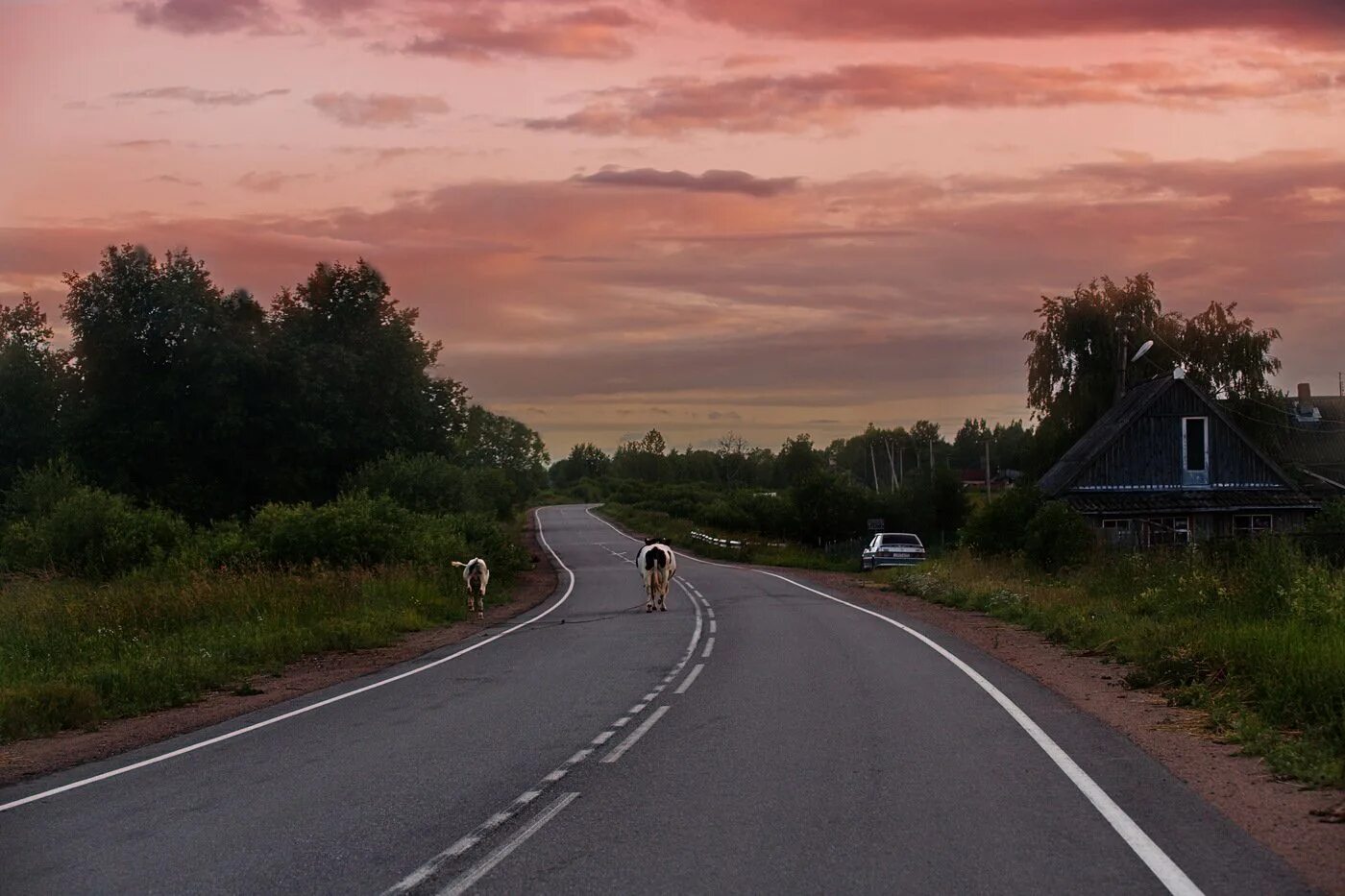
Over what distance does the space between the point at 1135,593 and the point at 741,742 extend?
15882 millimetres

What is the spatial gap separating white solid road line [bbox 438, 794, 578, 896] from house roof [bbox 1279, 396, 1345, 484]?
61.1 meters

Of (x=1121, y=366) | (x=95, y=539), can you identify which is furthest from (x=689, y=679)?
(x=1121, y=366)

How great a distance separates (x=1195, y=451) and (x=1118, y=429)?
12.0 ft

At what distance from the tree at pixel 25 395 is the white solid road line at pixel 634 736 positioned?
68213 millimetres

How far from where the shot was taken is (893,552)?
52.8 meters

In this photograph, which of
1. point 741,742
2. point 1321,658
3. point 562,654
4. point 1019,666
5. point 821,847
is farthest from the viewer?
point 562,654

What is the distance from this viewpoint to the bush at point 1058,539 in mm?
38031

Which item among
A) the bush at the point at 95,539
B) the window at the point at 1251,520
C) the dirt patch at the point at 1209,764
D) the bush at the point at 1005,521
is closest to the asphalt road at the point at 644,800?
the dirt patch at the point at 1209,764

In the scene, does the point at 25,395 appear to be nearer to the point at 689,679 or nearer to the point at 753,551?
the point at 753,551

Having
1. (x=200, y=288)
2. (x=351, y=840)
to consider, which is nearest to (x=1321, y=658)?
(x=351, y=840)

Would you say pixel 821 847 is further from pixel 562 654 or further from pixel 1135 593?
pixel 1135 593

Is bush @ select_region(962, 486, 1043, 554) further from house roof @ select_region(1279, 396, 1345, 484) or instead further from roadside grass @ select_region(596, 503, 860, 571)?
house roof @ select_region(1279, 396, 1345, 484)

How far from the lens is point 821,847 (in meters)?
7.53

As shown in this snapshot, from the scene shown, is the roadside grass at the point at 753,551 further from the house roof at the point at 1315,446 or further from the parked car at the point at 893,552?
the house roof at the point at 1315,446
